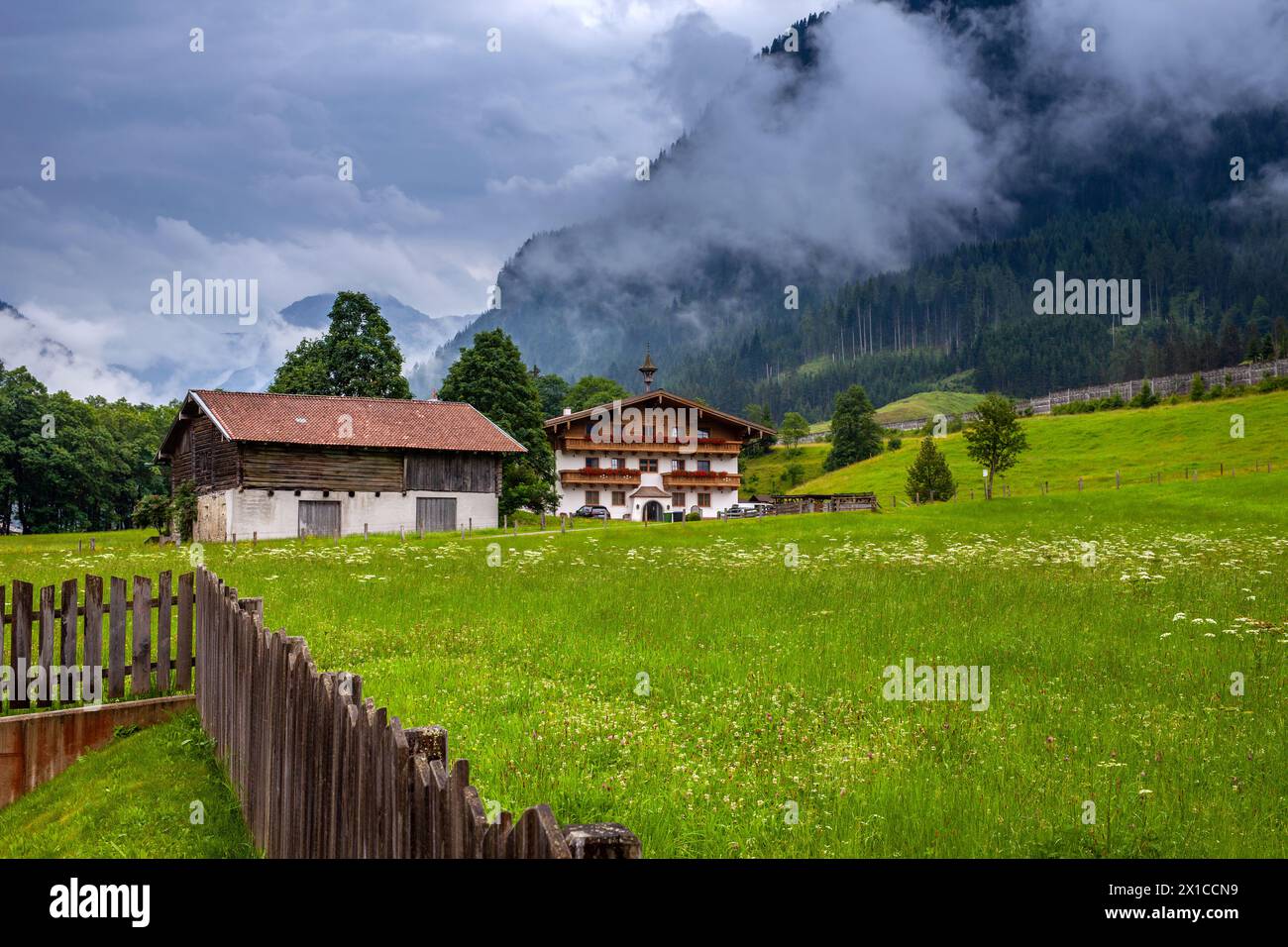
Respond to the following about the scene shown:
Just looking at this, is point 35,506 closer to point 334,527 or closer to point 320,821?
point 334,527

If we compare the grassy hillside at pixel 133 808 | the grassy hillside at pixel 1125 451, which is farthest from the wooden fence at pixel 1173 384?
the grassy hillside at pixel 133 808

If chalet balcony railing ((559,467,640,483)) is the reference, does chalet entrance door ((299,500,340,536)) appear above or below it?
below

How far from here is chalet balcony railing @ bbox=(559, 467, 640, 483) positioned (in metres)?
75.6

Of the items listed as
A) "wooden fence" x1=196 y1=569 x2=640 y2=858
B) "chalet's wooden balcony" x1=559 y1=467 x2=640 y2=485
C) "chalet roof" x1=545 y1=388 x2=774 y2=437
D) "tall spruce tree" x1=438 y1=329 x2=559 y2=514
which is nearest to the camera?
"wooden fence" x1=196 y1=569 x2=640 y2=858

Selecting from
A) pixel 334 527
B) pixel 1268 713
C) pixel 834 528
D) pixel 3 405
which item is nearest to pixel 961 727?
pixel 1268 713

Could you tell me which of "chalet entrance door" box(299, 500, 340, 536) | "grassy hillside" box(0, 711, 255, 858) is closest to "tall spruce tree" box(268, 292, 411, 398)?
"chalet entrance door" box(299, 500, 340, 536)

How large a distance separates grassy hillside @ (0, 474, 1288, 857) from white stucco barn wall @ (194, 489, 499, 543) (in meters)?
27.3

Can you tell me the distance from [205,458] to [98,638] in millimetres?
48667

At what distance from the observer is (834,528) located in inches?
1645

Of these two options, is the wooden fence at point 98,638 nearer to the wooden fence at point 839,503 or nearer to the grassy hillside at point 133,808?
the grassy hillside at point 133,808

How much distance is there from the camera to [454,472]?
5572 centimetres

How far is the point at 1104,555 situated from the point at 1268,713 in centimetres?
1708

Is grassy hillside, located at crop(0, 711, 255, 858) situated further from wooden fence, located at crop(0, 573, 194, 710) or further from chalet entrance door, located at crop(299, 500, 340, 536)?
chalet entrance door, located at crop(299, 500, 340, 536)
